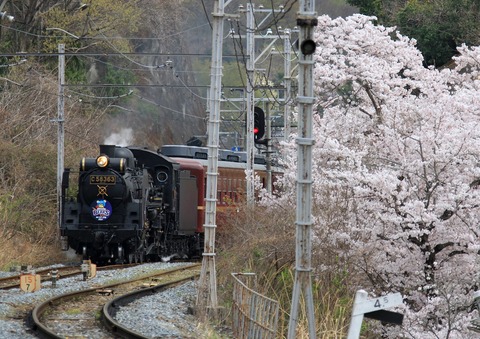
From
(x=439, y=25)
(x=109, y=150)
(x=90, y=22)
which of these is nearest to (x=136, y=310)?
(x=109, y=150)

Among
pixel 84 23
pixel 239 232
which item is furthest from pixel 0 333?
pixel 84 23

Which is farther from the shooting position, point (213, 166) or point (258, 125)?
point (258, 125)

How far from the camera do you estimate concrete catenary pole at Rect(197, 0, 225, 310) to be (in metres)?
16.5

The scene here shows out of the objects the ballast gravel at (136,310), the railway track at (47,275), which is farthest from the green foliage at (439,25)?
the ballast gravel at (136,310)

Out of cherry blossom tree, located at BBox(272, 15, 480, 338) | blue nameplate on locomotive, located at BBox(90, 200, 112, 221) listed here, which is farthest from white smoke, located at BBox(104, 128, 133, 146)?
cherry blossom tree, located at BBox(272, 15, 480, 338)

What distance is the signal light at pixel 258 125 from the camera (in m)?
28.6

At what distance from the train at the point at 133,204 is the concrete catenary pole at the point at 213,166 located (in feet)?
26.5

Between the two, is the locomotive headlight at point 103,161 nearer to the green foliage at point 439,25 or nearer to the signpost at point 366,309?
the green foliage at point 439,25

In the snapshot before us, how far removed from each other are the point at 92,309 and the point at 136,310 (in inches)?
29.1

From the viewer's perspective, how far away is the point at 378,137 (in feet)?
64.0

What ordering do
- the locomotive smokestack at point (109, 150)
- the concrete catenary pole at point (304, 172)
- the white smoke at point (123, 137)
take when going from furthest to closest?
1. the white smoke at point (123, 137)
2. the locomotive smokestack at point (109, 150)
3. the concrete catenary pole at point (304, 172)

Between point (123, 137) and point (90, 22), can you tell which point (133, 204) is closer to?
point (90, 22)

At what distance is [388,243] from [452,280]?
1.17 metres

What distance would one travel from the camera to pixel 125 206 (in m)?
25.3
